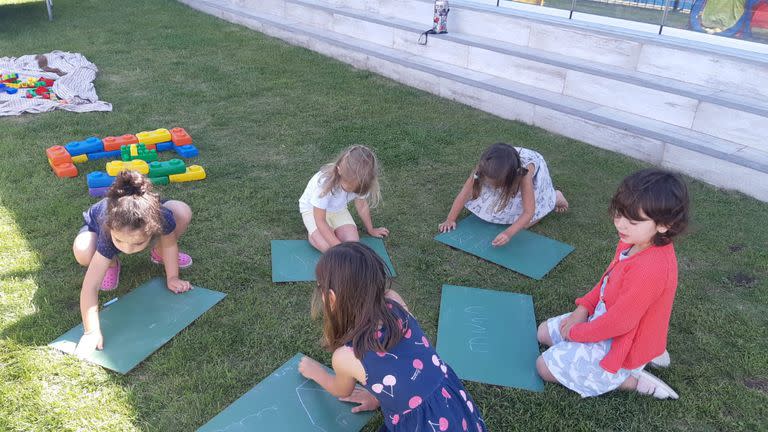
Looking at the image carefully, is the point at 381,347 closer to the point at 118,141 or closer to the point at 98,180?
the point at 98,180

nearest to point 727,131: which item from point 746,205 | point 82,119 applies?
point 746,205

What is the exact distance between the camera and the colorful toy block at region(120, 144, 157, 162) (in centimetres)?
385

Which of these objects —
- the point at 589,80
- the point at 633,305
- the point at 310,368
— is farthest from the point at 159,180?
the point at 589,80

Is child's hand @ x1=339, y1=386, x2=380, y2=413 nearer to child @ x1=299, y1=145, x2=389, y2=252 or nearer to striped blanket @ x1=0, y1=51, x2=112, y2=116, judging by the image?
child @ x1=299, y1=145, x2=389, y2=252

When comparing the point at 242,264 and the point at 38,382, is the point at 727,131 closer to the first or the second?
the point at 242,264

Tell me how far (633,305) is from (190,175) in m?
2.80

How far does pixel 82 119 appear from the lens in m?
4.66

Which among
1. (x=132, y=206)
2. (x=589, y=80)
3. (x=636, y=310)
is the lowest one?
(x=636, y=310)

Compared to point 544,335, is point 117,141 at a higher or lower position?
higher

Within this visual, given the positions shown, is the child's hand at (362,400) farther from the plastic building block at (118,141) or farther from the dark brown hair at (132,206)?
the plastic building block at (118,141)

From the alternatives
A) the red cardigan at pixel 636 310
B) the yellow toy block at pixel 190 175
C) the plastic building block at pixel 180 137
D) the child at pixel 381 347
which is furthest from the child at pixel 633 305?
the plastic building block at pixel 180 137

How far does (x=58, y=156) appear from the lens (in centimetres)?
371

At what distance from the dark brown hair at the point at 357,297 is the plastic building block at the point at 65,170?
2.73 m

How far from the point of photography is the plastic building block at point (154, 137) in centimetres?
405
